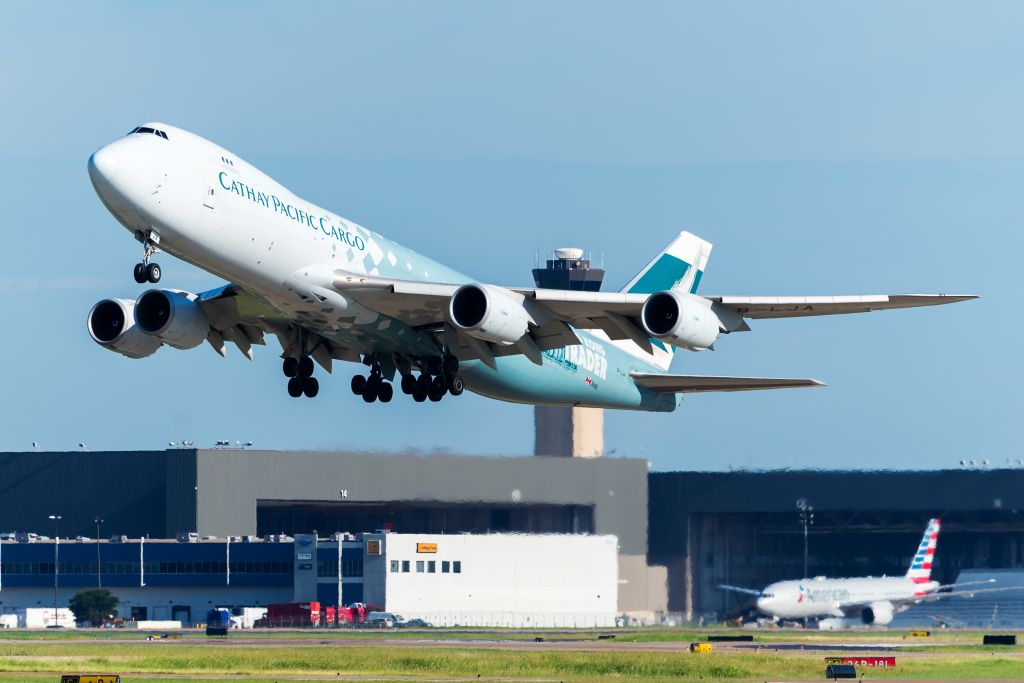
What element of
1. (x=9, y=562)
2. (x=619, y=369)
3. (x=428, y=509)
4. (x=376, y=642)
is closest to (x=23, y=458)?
(x=9, y=562)

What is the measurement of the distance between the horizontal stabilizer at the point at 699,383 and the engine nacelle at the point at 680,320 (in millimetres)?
7810

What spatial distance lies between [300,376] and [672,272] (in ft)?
56.7

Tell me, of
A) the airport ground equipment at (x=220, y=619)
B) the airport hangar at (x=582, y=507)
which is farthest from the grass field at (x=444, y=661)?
the airport hangar at (x=582, y=507)

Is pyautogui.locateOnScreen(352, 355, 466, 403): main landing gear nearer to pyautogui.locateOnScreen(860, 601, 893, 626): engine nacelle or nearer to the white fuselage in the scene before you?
the white fuselage

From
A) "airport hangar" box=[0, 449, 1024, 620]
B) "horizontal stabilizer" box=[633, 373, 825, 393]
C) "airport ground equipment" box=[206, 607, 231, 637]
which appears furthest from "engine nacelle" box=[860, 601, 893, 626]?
"horizontal stabilizer" box=[633, 373, 825, 393]

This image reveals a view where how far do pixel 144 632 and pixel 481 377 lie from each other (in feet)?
173

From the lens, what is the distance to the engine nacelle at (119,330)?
4994 centimetres

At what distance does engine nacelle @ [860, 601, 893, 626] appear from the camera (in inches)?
4397

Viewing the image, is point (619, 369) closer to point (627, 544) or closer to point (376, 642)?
point (376, 642)

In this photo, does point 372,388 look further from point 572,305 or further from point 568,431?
point 568,431

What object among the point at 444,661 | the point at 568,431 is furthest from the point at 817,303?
the point at 568,431

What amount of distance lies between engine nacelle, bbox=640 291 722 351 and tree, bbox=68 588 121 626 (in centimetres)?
7227

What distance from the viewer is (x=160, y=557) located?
391 ft

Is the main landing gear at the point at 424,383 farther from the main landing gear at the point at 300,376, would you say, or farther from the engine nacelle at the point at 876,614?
the engine nacelle at the point at 876,614
